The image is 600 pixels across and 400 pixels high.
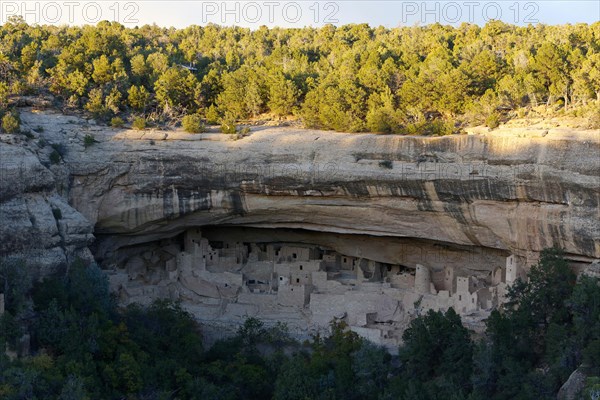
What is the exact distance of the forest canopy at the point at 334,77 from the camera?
2125 cm

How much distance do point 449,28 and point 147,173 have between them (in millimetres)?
14882

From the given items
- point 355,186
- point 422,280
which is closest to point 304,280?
Result: point 422,280

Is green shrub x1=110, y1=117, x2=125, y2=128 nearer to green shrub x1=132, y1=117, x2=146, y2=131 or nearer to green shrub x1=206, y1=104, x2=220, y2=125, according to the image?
green shrub x1=132, y1=117, x2=146, y2=131

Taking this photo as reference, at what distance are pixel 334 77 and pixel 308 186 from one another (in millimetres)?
4733

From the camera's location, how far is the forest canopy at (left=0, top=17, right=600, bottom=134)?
69.7ft

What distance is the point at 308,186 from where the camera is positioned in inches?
803

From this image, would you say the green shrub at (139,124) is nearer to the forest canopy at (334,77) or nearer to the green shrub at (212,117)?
the forest canopy at (334,77)

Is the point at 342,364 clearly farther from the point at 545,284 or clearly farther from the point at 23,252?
the point at 23,252

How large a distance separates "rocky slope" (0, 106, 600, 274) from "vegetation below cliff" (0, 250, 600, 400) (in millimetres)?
1044

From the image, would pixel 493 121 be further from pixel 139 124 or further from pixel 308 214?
pixel 139 124

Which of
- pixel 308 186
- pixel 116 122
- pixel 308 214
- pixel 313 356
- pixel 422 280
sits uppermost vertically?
pixel 116 122

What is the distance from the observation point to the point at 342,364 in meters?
17.6

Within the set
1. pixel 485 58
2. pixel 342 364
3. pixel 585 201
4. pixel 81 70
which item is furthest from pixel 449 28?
pixel 342 364

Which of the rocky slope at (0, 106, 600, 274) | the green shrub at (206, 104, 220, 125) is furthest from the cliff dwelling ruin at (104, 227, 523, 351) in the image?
the green shrub at (206, 104, 220, 125)
